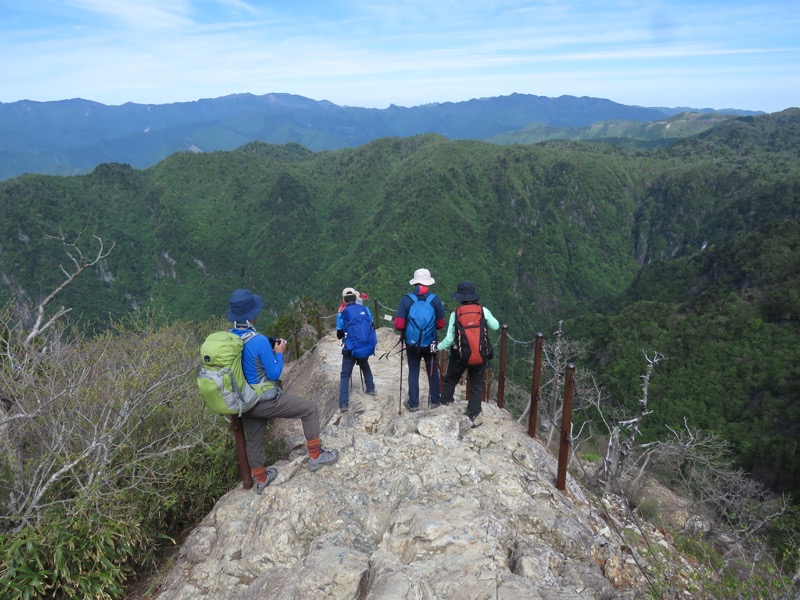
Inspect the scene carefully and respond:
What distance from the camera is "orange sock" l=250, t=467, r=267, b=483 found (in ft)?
16.0

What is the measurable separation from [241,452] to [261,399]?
741mm

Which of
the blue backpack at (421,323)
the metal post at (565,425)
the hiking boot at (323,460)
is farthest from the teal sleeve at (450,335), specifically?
the hiking boot at (323,460)

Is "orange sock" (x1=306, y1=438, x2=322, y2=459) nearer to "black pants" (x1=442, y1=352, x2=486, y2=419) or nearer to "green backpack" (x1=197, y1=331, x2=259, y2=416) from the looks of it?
"green backpack" (x1=197, y1=331, x2=259, y2=416)

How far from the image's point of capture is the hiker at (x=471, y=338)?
5.74m

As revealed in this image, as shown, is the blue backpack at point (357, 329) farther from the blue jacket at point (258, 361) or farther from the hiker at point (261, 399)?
the blue jacket at point (258, 361)

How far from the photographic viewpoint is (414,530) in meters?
4.04

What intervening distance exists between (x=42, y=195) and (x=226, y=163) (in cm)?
5181

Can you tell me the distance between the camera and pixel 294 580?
3561mm

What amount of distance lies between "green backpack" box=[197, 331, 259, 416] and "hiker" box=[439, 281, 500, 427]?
8.77 ft

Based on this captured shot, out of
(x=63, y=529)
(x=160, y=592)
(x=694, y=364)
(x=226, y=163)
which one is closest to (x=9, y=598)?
(x=63, y=529)

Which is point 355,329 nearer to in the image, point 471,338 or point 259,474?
point 471,338

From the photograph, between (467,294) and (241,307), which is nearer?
(241,307)

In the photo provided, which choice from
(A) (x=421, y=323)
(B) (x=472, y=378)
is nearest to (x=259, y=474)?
(A) (x=421, y=323)

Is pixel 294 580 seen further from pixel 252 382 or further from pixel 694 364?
pixel 694 364
